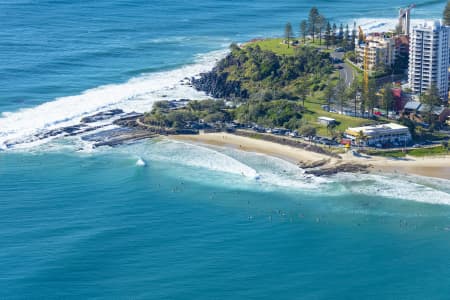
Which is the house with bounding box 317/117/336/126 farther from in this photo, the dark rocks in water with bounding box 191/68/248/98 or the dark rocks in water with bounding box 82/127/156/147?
the dark rocks in water with bounding box 82/127/156/147

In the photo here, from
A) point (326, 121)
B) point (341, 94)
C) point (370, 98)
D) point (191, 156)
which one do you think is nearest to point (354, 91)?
point (341, 94)

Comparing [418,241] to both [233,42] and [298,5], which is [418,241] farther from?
[298,5]

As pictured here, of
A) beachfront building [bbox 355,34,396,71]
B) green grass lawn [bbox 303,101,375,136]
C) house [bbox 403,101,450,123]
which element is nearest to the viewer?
green grass lawn [bbox 303,101,375,136]

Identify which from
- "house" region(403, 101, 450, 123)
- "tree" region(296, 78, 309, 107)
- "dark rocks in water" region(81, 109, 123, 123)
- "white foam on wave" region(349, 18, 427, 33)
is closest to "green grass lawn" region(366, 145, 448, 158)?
"house" region(403, 101, 450, 123)

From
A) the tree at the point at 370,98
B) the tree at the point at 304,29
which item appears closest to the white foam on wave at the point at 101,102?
the tree at the point at 304,29

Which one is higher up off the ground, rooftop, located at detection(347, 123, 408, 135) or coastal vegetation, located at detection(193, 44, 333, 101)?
coastal vegetation, located at detection(193, 44, 333, 101)

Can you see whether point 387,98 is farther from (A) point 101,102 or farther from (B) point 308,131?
(A) point 101,102

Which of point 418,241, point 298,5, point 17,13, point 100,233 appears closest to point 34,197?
point 100,233
